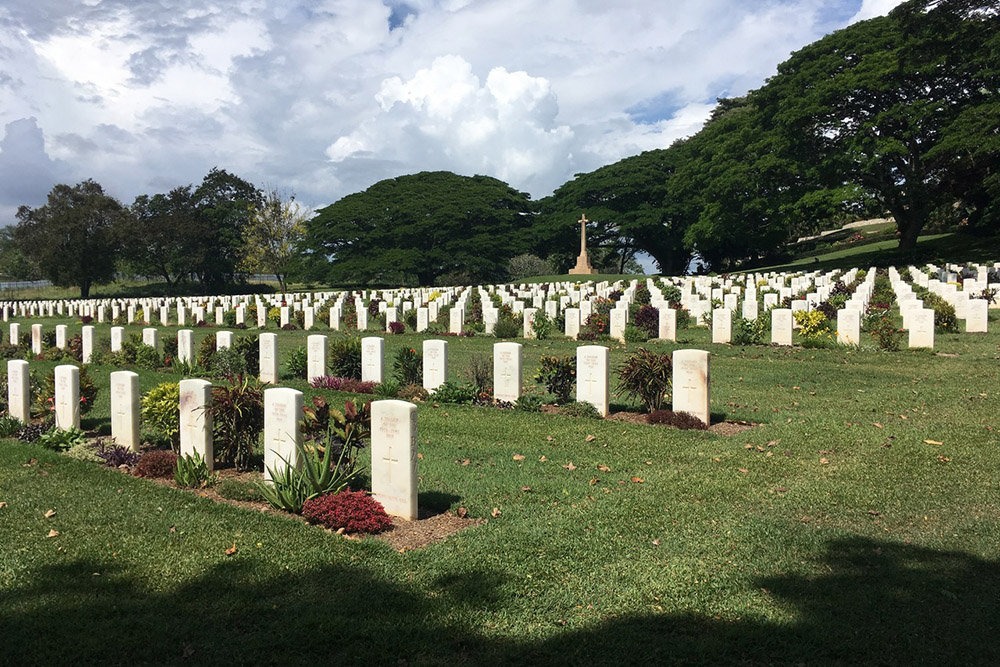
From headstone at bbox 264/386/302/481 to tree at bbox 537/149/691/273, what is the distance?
57.3 meters

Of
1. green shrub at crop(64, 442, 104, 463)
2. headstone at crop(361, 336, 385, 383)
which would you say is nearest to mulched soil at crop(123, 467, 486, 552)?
green shrub at crop(64, 442, 104, 463)

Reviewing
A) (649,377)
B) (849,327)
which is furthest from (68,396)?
(849,327)

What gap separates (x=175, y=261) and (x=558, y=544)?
215ft

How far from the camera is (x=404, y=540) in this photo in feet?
19.5

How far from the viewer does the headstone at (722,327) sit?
18391 mm

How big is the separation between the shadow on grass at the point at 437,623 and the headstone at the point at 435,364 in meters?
7.24

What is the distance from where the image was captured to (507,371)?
37.6 feet

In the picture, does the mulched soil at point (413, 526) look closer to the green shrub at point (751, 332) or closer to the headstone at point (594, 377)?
the headstone at point (594, 377)

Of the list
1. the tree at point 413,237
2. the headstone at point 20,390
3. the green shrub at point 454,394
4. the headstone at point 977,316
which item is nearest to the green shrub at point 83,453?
the headstone at point 20,390

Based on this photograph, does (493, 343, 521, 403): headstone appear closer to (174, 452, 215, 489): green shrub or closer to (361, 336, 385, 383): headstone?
(361, 336, 385, 383): headstone

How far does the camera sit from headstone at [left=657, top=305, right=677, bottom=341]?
19.5 m

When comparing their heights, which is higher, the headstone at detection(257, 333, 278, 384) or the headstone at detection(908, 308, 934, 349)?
the headstone at detection(908, 308, 934, 349)

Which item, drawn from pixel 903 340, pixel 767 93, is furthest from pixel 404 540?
pixel 767 93

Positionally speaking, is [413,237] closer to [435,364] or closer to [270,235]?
[270,235]
